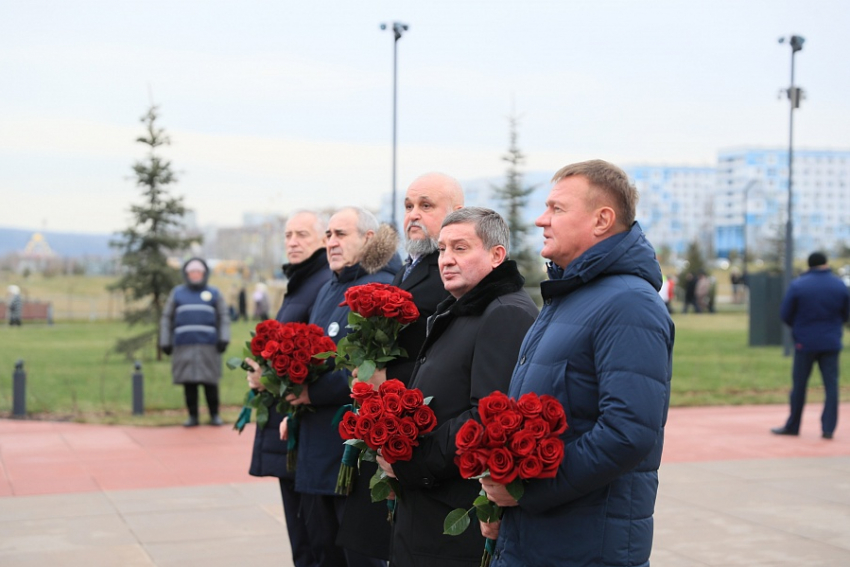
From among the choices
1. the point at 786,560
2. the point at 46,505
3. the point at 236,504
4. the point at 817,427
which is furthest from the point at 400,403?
the point at 817,427

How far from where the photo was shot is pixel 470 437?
3062 millimetres

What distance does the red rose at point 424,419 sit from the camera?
356cm

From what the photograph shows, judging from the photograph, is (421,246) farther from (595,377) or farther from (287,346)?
(595,377)

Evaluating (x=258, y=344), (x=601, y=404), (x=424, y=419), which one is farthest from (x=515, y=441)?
(x=258, y=344)

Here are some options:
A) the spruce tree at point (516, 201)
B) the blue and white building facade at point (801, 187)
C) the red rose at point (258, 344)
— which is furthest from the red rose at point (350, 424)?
the blue and white building facade at point (801, 187)

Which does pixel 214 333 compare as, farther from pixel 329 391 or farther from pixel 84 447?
pixel 329 391

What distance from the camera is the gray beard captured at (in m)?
4.55

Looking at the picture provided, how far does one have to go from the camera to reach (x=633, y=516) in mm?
3080

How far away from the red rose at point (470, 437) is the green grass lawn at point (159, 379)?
10380mm

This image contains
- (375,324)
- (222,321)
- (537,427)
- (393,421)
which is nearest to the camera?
(537,427)

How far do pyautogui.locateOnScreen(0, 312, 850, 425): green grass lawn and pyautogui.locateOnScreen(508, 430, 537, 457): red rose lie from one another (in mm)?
10571

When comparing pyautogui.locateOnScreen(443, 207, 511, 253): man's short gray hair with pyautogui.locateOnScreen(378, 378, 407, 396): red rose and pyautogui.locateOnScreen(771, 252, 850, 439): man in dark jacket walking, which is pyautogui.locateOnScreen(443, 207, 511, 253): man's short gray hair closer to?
pyautogui.locateOnScreen(378, 378, 407, 396): red rose

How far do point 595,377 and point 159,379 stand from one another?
1659 centimetres

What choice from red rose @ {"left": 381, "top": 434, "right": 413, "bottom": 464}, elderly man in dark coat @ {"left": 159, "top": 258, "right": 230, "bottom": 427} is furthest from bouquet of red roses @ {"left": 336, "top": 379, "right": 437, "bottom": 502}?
elderly man in dark coat @ {"left": 159, "top": 258, "right": 230, "bottom": 427}
